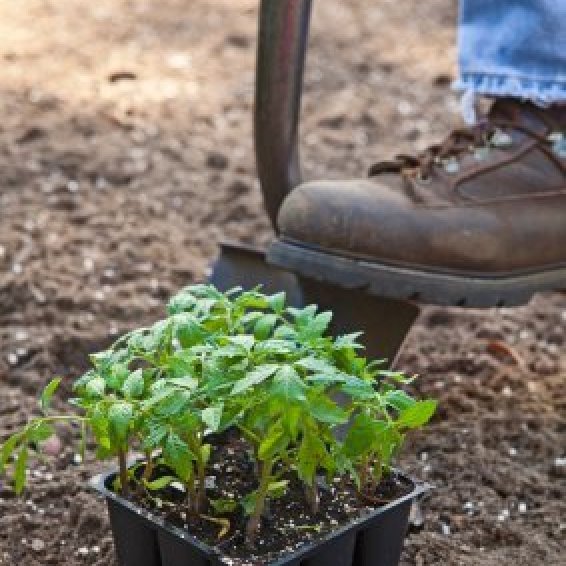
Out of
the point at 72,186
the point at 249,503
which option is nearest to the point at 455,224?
the point at 249,503

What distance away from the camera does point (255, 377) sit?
3.90ft

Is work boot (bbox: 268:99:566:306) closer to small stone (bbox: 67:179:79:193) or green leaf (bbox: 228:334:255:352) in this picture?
green leaf (bbox: 228:334:255:352)

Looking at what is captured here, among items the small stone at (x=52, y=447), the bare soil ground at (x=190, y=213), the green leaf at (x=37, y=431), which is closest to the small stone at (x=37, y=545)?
the bare soil ground at (x=190, y=213)

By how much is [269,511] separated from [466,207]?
744mm

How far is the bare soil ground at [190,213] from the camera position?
5.69 ft

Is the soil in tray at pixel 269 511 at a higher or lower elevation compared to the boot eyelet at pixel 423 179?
lower

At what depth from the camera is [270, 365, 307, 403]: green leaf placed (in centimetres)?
117

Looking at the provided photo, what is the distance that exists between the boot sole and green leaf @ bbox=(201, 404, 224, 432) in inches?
27.8

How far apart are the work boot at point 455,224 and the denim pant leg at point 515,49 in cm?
4

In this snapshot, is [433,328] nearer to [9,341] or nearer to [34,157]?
[9,341]

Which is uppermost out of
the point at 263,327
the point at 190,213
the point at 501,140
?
the point at 501,140

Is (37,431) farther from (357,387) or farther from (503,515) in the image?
(503,515)

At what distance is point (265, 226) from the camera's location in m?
2.74

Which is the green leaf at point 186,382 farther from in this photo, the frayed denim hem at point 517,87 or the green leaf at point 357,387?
the frayed denim hem at point 517,87
